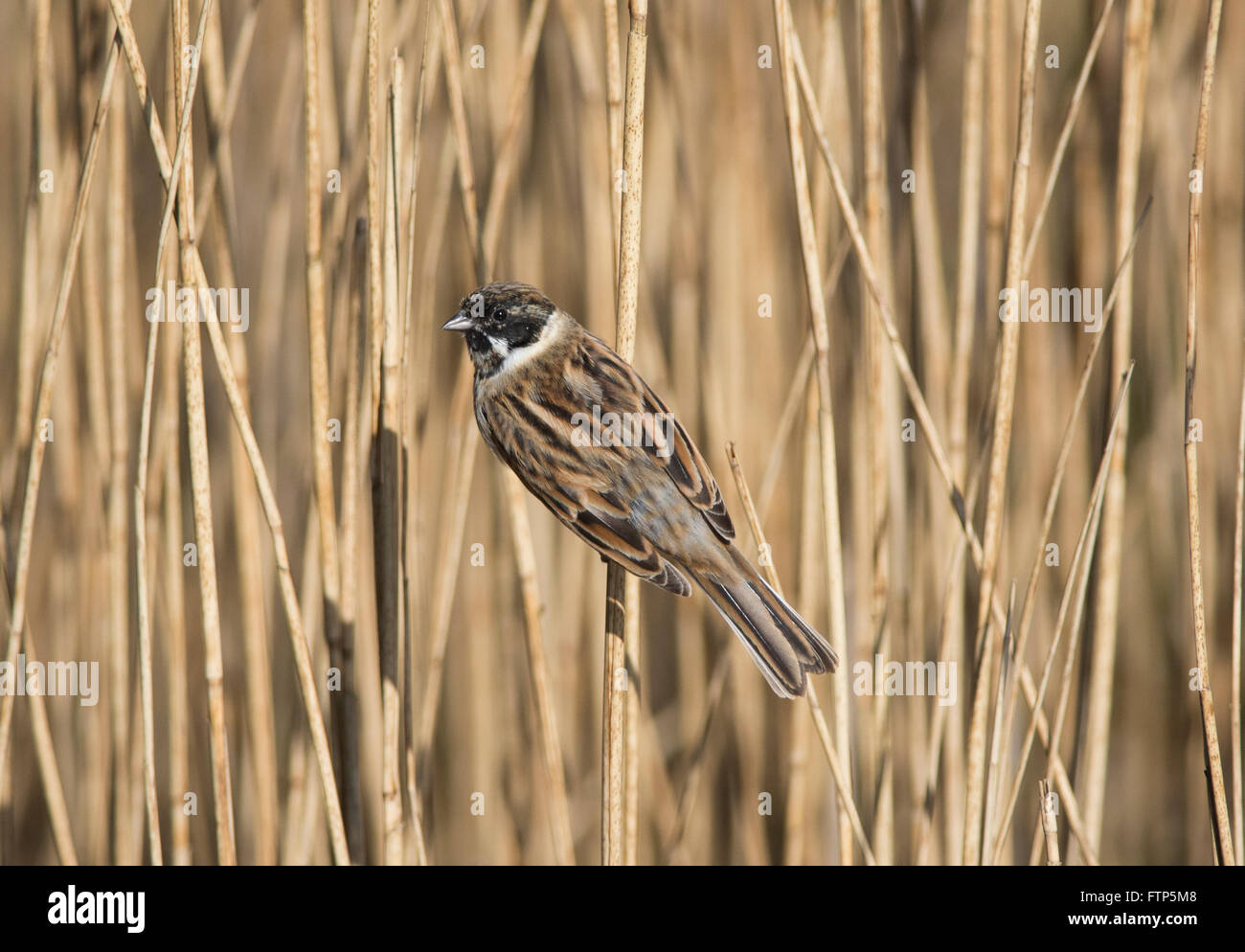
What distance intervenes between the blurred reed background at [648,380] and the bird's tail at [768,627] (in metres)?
0.09

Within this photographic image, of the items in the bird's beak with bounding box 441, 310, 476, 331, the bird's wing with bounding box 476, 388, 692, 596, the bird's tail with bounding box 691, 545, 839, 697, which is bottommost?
the bird's tail with bounding box 691, 545, 839, 697

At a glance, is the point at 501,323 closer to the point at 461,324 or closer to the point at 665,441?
the point at 461,324

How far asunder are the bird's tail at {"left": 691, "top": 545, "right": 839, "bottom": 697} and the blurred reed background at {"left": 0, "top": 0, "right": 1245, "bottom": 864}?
90 mm

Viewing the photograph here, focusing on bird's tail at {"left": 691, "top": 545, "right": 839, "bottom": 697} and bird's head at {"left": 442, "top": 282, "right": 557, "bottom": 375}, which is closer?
bird's tail at {"left": 691, "top": 545, "right": 839, "bottom": 697}

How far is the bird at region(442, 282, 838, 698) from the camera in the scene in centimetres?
172

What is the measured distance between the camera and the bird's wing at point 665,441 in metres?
1.89

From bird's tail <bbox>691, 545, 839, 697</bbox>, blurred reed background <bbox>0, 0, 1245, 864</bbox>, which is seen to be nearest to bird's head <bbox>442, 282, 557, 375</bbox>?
blurred reed background <bbox>0, 0, 1245, 864</bbox>

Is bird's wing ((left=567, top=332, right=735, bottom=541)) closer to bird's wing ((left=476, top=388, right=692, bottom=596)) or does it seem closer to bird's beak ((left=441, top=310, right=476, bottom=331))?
bird's wing ((left=476, top=388, right=692, bottom=596))

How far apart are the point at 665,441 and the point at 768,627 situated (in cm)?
44

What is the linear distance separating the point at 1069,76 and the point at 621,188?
5.20 feet

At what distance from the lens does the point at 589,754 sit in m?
2.64

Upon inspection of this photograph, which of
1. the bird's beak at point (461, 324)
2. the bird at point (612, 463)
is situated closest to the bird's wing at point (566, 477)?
the bird at point (612, 463)
